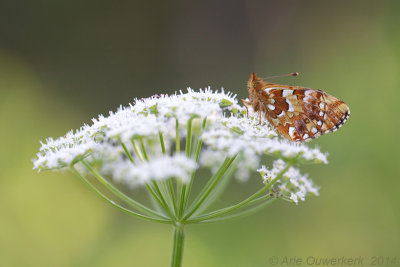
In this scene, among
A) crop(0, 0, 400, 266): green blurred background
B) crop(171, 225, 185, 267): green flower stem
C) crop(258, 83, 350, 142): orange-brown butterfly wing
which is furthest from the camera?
crop(0, 0, 400, 266): green blurred background

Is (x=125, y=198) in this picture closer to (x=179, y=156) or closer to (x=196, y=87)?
(x=179, y=156)

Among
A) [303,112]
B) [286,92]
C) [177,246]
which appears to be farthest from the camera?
[286,92]

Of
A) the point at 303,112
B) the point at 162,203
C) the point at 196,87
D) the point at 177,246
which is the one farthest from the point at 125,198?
the point at 196,87

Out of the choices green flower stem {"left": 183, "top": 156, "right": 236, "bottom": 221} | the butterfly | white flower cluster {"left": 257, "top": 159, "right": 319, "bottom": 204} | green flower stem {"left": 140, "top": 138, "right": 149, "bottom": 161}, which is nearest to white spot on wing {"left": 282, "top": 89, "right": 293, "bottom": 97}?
the butterfly

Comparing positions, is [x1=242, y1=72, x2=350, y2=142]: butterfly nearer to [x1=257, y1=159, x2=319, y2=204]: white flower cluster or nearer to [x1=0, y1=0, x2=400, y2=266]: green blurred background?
[x1=257, y1=159, x2=319, y2=204]: white flower cluster

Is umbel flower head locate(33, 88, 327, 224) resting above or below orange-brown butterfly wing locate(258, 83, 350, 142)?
below

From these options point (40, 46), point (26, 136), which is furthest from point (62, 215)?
point (40, 46)
